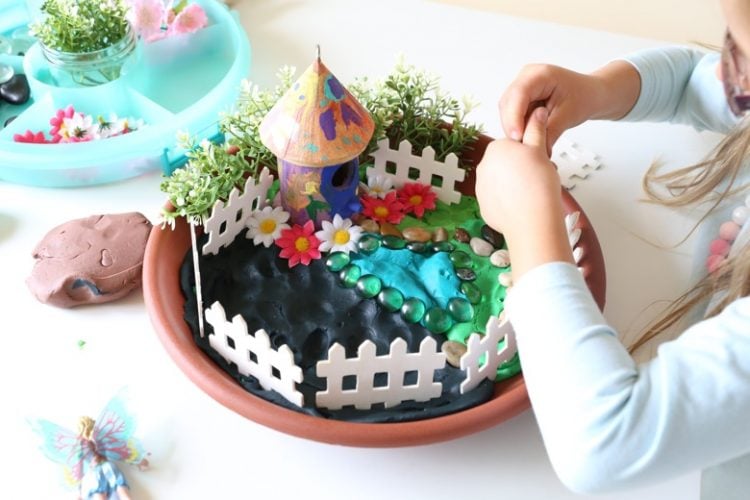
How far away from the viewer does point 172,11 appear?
3.24 ft

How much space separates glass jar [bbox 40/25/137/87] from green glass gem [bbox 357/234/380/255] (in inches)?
14.3

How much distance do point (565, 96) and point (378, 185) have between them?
0.19 meters

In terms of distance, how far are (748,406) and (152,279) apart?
0.45 meters

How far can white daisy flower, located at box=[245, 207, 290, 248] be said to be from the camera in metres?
0.75

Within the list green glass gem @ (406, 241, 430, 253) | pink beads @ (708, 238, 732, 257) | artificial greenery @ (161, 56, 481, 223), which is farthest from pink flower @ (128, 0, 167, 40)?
pink beads @ (708, 238, 732, 257)

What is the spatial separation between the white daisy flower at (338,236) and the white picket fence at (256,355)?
0.13 metres

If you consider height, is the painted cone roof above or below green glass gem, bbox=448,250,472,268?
above

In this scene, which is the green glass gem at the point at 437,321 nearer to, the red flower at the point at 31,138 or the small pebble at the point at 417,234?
the small pebble at the point at 417,234

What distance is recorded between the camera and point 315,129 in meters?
0.69

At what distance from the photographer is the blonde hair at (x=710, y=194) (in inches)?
25.2

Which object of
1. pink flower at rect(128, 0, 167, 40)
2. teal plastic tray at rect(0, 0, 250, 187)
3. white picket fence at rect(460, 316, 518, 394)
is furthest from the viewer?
pink flower at rect(128, 0, 167, 40)

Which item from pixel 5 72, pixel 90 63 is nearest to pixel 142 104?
pixel 90 63

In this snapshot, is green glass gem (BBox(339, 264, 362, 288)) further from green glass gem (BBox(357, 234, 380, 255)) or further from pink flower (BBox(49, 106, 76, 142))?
pink flower (BBox(49, 106, 76, 142))

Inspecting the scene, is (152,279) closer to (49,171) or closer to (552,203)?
(49,171)
